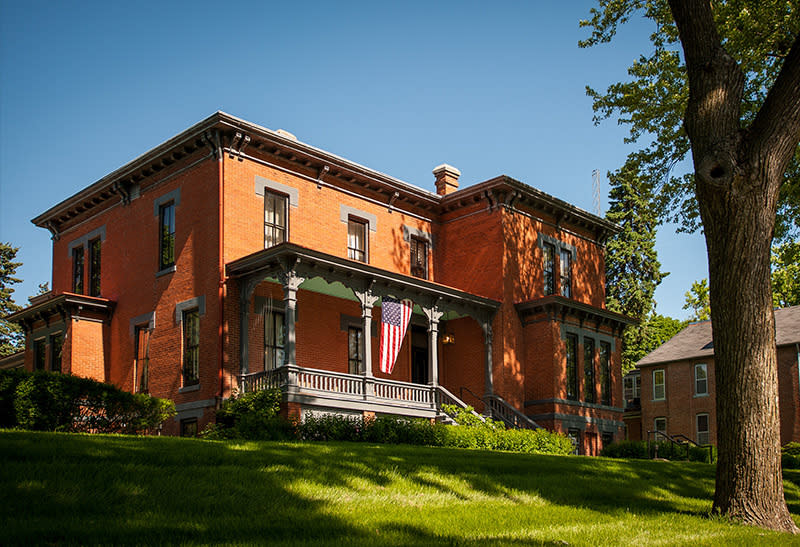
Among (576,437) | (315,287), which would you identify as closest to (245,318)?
(315,287)

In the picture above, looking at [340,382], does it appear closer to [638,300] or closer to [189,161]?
[189,161]

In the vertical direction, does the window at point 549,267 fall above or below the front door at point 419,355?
above

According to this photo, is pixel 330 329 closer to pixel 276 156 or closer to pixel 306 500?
pixel 276 156

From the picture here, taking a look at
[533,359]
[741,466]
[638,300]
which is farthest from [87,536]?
[638,300]

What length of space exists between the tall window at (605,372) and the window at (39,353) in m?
20.1

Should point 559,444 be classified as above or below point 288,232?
below

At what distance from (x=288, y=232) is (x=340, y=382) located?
5058 millimetres

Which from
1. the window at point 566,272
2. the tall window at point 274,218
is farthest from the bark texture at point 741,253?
the window at point 566,272

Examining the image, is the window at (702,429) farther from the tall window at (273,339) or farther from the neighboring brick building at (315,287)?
the tall window at (273,339)

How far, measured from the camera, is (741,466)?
1085cm

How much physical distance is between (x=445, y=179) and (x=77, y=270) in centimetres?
1393

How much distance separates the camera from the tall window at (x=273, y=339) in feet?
78.2

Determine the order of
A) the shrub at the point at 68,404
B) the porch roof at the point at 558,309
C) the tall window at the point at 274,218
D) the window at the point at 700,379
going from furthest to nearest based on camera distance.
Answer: the window at the point at 700,379
the porch roof at the point at 558,309
the tall window at the point at 274,218
the shrub at the point at 68,404

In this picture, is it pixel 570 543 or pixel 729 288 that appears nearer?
pixel 570 543
